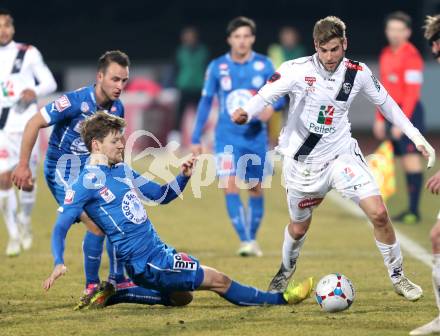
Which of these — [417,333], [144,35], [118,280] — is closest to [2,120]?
[118,280]

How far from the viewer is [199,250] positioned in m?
11.2

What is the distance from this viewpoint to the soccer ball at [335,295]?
25.5ft

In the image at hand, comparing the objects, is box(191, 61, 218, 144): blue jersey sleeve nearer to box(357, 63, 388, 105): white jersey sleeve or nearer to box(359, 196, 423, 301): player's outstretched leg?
box(357, 63, 388, 105): white jersey sleeve

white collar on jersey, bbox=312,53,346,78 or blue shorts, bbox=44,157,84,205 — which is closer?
white collar on jersey, bbox=312,53,346,78

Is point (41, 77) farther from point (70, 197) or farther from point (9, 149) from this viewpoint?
point (70, 197)

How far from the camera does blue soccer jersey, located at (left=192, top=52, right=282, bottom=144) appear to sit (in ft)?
35.9

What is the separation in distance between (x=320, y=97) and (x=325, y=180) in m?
0.61

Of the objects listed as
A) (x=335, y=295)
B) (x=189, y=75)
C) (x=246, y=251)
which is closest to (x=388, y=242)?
(x=335, y=295)

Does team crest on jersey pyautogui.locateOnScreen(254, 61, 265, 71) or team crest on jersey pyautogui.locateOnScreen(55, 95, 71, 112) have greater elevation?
team crest on jersey pyautogui.locateOnScreen(254, 61, 265, 71)

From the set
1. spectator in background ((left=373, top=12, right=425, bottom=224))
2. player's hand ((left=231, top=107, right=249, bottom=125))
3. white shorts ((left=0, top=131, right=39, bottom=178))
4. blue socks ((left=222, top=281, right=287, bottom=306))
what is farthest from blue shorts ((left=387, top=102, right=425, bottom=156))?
player's hand ((left=231, top=107, right=249, bottom=125))

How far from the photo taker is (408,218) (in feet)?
43.2

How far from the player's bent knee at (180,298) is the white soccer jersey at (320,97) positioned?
4.29 ft

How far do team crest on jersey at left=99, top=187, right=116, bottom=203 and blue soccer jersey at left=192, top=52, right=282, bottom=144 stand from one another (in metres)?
3.33

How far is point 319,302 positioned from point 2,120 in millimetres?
4533
